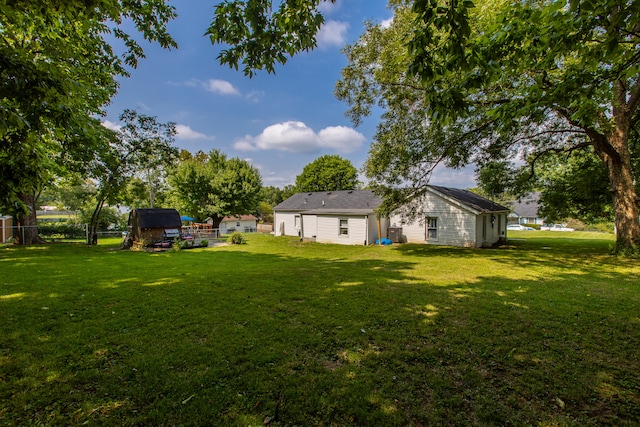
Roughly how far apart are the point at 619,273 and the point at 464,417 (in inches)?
388

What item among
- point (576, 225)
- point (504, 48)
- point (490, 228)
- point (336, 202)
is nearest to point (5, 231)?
point (336, 202)

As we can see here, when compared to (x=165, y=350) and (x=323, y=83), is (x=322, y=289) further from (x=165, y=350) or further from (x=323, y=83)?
(x=323, y=83)

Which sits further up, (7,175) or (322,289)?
(7,175)

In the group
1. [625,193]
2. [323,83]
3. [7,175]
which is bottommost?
[7,175]

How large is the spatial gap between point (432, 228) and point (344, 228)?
19.6 feet

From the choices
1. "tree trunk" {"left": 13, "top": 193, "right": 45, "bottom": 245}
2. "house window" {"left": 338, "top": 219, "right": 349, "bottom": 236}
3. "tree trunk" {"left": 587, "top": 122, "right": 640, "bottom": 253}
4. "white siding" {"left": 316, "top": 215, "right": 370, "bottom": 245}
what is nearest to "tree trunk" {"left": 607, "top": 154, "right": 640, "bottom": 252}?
"tree trunk" {"left": 587, "top": 122, "right": 640, "bottom": 253}

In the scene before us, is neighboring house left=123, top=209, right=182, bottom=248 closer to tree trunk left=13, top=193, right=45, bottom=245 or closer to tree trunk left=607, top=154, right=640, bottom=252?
tree trunk left=13, top=193, right=45, bottom=245

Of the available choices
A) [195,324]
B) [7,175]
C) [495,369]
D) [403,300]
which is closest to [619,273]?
[403,300]

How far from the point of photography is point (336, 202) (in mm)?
23016

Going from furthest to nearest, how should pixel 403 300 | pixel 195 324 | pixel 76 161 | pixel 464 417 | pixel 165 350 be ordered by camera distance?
pixel 76 161 → pixel 403 300 → pixel 195 324 → pixel 165 350 → pixel 464 417

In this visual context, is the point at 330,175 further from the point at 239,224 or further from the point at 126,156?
the point at 126,156

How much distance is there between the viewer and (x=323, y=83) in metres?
12.8

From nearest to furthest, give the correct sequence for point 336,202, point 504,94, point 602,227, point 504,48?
point 504,48
point 504,94
point 336,202
point 602,227

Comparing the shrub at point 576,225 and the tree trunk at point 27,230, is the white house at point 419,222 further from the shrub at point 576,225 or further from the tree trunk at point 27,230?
the shrub at point 576,225
